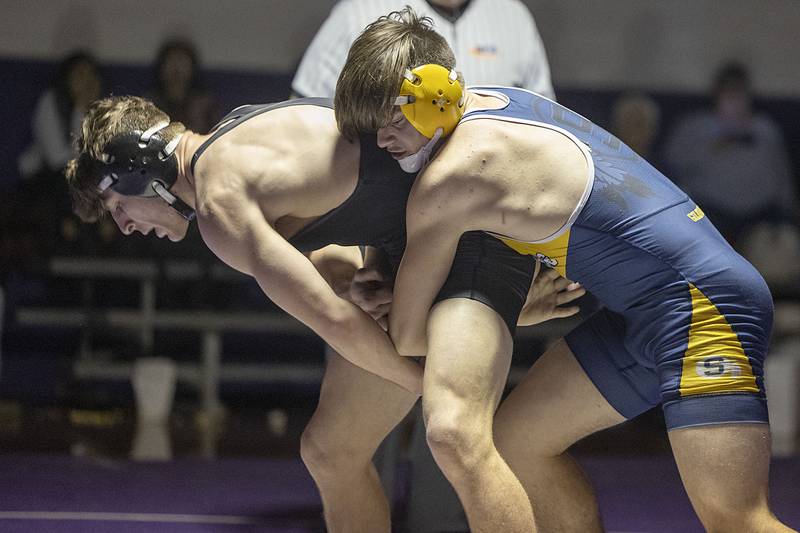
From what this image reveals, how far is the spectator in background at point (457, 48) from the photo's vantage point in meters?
3.81

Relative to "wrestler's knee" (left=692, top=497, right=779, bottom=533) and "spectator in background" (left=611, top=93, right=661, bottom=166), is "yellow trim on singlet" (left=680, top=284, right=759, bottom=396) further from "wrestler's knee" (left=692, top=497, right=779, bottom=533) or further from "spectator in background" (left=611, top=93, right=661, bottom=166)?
"spectator in background" (left=611, top=93, right=661, bottom=166)

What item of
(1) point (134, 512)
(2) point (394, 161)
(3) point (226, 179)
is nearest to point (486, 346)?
(2) point (394, 161)

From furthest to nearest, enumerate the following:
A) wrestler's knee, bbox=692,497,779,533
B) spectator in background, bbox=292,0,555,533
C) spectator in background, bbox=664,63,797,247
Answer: spectator in background, bbox=664,63,797,247
spectator in background, bbox=292,0,555,533
wrestler's knee, bbox=692,497,779,533

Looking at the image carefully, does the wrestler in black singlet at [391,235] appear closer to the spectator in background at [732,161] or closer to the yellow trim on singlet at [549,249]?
the yellow trim on singlet at [549,249]

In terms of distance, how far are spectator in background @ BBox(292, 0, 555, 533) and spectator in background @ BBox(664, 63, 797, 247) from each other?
2.77 meters

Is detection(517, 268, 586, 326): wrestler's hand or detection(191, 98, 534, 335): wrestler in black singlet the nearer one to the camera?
detection(191, 98, 534, 335): wrestler in black singlet

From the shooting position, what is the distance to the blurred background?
19.7 feet

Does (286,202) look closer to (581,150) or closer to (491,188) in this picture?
(491,188)

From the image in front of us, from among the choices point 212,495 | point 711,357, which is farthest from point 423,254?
point 212,495

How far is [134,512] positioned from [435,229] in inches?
73.6

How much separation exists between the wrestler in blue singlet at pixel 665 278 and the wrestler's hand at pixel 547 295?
10.5 inches

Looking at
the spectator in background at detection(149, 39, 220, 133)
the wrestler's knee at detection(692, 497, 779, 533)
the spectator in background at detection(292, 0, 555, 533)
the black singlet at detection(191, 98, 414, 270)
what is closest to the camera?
the wrestler's knee at detection(692, 497, 779, 533)

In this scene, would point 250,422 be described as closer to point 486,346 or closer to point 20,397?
point 20,397

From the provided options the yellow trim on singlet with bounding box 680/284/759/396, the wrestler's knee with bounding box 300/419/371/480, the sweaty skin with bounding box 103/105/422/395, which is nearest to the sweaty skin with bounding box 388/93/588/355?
the sweaty skin with bounding box 103/105/422/395
